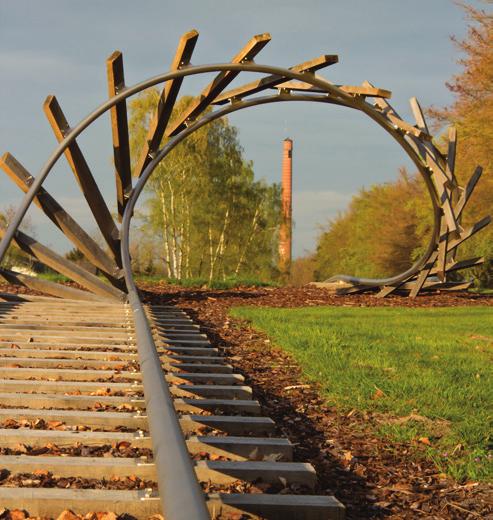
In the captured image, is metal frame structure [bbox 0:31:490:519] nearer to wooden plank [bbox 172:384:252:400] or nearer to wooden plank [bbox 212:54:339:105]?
wooden plank [bbox 212:54:339:105]

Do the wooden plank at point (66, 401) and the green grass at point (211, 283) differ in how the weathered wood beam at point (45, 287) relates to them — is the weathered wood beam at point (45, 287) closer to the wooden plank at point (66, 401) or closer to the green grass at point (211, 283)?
the green grass at point (211, 283)

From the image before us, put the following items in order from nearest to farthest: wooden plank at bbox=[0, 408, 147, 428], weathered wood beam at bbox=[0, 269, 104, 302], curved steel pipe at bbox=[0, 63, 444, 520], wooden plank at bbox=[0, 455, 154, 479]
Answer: curved steel pipe at bbox=[0, 63, 444, 520], wooden plank at bbox=[0, 455, 154, 479], wooden plank at bbox=[0, 408, 147, 428], weathered wood beam at bbox=[0, 269, 104, 302]

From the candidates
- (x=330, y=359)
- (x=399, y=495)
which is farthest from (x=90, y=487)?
(x=330, y=359)

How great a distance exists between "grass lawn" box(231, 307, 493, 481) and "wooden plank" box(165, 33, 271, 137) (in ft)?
11.0

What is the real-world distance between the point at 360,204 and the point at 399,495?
197 feet

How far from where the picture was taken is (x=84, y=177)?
1174 cm

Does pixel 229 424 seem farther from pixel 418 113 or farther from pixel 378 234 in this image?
pixel 378 234

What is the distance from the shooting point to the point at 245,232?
2026 inches

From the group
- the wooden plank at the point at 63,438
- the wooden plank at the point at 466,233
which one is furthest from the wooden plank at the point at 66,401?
the wooden plank at the point at 466,233

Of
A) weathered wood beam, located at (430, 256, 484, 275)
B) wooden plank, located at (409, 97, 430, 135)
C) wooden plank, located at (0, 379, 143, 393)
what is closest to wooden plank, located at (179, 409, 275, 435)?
wooden plank, located at (0, 379, 143, 393)

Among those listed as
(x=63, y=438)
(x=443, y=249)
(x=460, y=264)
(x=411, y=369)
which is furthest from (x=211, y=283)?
(x=63, y=438)

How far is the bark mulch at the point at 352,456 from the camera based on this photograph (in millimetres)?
4027

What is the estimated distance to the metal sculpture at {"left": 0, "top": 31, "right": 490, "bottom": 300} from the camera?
1095 centimetres

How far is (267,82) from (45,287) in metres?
4.93
